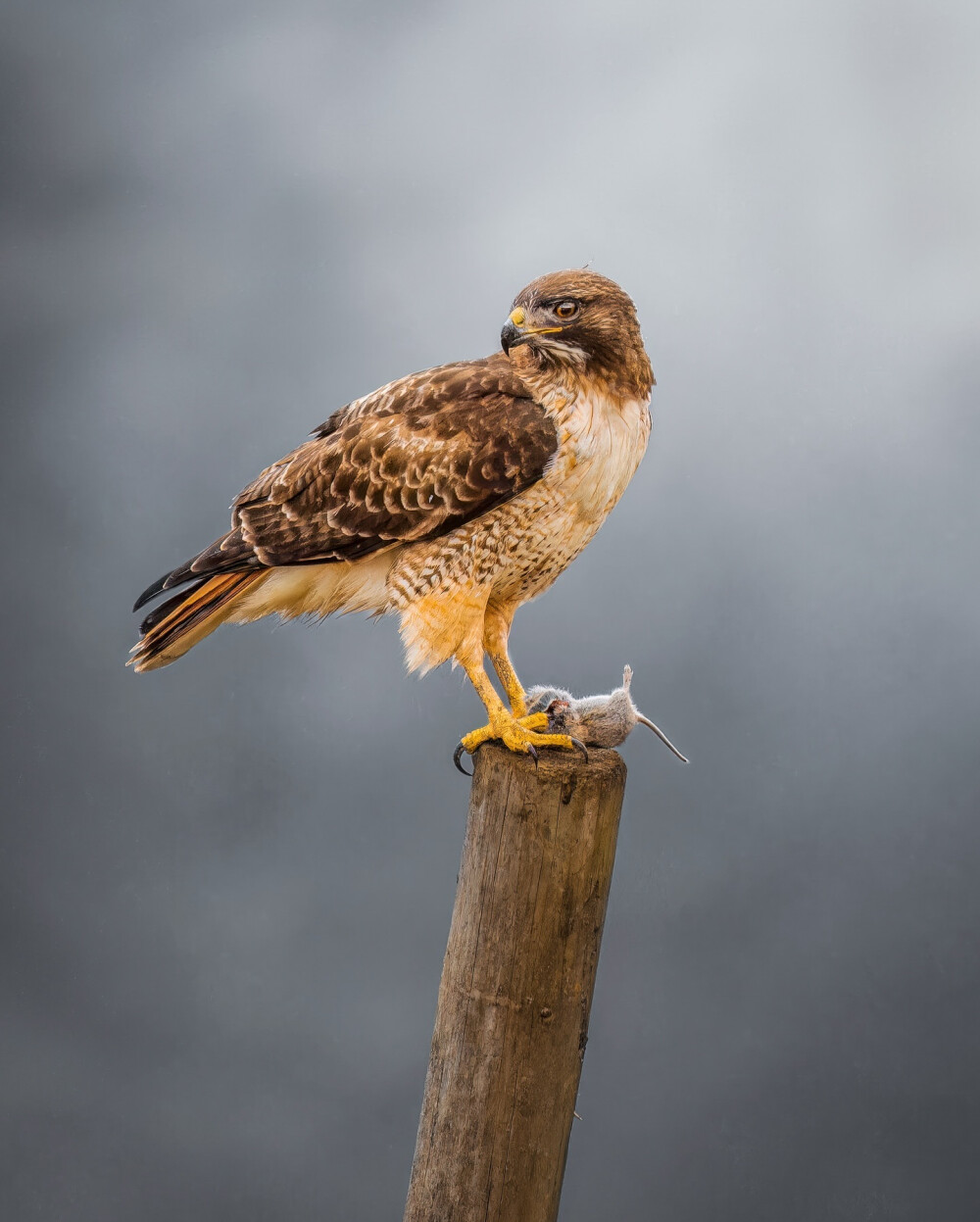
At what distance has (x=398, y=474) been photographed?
2.75m

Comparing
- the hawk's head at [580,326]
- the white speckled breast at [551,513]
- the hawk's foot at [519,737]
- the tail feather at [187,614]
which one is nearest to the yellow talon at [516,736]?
the hawk's foot at [519,737]

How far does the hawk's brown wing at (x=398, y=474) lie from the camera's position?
2.68m

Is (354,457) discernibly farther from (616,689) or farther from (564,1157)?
(564,1157)

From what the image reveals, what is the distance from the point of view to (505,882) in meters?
2.56

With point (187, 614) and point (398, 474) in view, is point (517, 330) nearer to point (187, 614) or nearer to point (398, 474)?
point (398, 474)

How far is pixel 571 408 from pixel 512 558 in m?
0.36

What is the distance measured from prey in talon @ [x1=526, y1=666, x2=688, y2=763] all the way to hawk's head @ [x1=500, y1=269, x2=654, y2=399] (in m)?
0.70

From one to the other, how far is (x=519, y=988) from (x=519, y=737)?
1.70 ft

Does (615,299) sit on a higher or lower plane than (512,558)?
higher

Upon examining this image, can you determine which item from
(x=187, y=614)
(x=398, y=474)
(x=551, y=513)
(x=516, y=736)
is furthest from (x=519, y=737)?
(x=187, y=614)

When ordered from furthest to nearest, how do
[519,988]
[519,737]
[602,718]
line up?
[602,718], [519,737], [519,988]

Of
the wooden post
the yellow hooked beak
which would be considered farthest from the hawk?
the wooden post

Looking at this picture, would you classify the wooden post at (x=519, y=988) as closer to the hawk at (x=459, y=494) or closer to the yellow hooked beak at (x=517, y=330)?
the hawk at (x=459, y=494)

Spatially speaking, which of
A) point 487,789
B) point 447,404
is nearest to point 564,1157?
point 487,789
